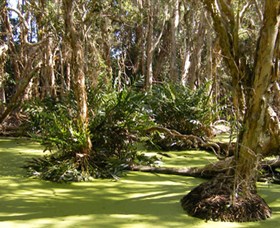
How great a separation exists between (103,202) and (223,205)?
109cm

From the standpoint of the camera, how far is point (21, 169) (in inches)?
198

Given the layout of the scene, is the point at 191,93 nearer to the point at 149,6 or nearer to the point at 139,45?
the point at 149,6

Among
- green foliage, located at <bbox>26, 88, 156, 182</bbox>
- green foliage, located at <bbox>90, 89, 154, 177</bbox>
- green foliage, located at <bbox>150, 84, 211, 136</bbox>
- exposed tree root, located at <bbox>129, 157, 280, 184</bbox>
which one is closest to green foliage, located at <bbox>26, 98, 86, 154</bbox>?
green foliage, located at <bbox>26, 88, 156, 182</bbox>

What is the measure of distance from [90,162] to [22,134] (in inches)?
150

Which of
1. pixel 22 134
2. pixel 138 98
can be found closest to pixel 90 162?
pixel 138 98

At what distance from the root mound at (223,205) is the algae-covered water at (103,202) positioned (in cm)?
7

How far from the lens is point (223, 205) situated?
3162 millimetres

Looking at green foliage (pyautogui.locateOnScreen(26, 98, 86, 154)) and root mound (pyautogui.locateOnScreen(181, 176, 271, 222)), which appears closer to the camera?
root mound (pyautogui.locateOnScreen(181, 176, 271, 222))

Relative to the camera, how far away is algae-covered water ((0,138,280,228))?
9.81 ft

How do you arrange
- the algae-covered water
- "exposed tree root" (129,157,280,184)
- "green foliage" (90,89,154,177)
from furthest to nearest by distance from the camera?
"green foliage" (90,89,154,177) < "exposed tree root" (129,157,280,184) < the algae-covered water

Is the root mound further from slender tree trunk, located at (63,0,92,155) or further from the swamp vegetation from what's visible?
slender tree trunk, located at (63,0,92,155)

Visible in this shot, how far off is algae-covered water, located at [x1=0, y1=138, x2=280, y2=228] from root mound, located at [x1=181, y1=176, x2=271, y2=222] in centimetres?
7

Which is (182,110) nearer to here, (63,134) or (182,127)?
(182,127)

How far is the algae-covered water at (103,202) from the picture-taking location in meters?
2.99
